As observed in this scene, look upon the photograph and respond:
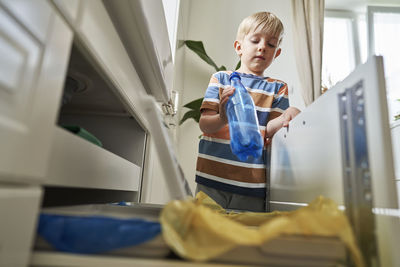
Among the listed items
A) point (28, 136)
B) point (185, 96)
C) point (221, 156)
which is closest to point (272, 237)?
point (28, 136)

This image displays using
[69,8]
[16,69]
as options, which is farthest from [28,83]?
[69,8]

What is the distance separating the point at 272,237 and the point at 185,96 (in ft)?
5.98

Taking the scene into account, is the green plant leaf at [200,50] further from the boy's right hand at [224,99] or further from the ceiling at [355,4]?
the ceiling at [355,4]

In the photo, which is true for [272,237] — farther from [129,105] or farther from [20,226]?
[129,105]

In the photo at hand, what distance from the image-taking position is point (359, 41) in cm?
241

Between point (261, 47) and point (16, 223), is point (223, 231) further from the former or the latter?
point (261, 47)

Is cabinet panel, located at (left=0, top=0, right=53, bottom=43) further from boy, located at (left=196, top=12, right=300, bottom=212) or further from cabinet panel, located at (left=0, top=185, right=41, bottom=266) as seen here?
boy, located at (left=196, top=12, right=300, bottom=212)

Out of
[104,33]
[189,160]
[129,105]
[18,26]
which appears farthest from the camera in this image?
[189,160]

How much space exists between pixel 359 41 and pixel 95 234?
2.74 meters

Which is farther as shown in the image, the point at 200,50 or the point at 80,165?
the point at 200,50

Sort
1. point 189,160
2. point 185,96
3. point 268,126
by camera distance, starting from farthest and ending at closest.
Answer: point 185,96 → point 189,160 → point 268,126

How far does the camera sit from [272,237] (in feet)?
0.97

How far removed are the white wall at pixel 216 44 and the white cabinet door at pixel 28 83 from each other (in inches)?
64.7

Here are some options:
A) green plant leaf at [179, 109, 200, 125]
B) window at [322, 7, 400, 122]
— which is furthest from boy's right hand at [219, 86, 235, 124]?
window at [322, 7, 400, 122]
